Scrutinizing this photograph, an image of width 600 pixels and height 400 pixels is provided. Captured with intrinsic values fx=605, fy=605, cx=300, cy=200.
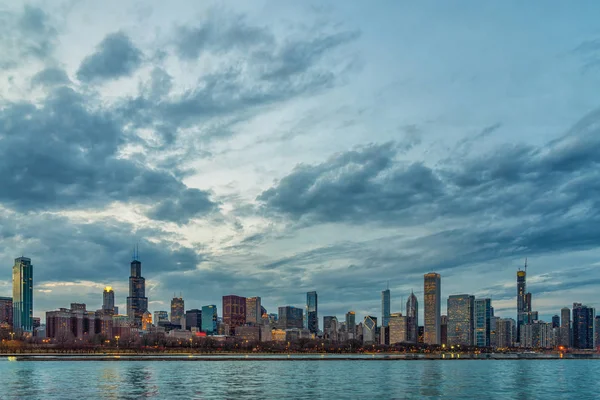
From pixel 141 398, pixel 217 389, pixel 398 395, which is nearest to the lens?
pixel 141 398

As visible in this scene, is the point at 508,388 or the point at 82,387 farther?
the point at 508,388

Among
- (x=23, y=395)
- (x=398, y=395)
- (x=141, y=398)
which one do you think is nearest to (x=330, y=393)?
(x=398, y=395)

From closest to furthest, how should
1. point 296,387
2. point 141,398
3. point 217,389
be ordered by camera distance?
point 141,398
point 217,389
point 296,387

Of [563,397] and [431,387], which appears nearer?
[563,397]

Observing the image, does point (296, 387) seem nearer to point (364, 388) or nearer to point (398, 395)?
point (364, 388)

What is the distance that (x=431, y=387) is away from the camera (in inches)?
4774

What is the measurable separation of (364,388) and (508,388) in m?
31.5

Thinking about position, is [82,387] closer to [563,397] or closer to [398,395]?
[398,395]

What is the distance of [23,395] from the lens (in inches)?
3698

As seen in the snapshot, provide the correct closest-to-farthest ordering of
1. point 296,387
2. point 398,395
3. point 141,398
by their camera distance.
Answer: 1. point 141,398
2. point 398,395
3. point 296,387

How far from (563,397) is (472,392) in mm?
15363

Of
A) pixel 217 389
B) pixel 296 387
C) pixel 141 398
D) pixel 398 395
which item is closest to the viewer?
pixel 141 398

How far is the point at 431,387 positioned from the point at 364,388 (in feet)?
49.4

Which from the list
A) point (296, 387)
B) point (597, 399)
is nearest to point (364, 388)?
point (296, 387)
